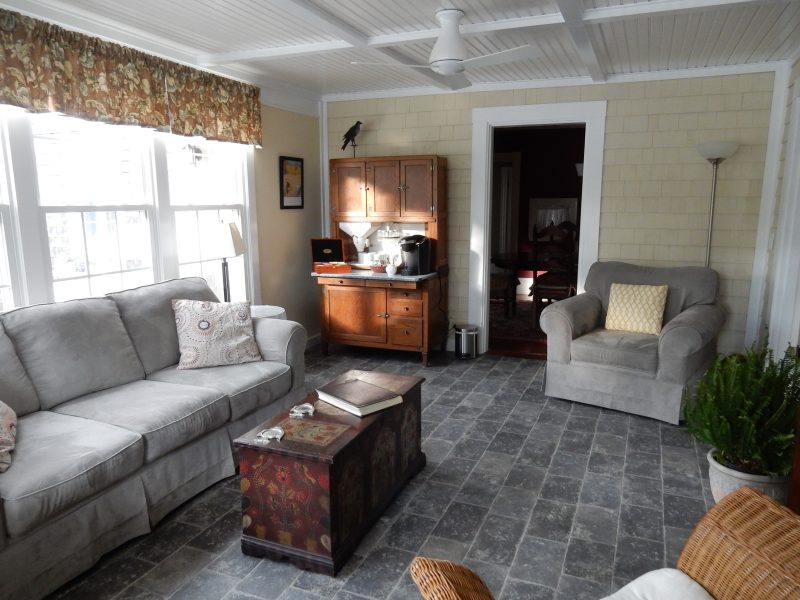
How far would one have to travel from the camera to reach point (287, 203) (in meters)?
5.51

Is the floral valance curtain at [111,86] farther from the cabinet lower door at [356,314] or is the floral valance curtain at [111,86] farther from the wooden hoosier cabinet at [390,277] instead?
the cabinet lower door at [356,314]

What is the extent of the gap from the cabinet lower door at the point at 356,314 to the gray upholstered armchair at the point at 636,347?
62.3 inches

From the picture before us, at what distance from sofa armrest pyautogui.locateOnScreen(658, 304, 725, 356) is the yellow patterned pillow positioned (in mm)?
318

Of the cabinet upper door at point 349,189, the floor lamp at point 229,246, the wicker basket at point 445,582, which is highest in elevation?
the cabinet upper door at point 349,189

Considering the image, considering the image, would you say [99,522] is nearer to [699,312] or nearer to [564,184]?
[699,312]

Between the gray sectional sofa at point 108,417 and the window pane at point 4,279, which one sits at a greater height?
the window pane at point 4,279

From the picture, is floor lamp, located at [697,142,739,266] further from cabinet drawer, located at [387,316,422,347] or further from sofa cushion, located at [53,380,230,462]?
sofa cushion, located at [53,380,230,462]

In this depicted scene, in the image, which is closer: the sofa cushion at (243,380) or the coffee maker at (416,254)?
the sofa cushion at (243,380)

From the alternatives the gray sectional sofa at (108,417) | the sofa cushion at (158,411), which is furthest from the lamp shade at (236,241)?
the sofa cushion at (158,411)

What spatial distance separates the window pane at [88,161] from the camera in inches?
132

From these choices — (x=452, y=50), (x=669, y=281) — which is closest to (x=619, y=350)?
(x=669, y=281)

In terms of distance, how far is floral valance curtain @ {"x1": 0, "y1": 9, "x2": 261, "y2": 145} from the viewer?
3.02 m

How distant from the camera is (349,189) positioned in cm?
554

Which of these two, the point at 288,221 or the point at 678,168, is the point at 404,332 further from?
the point at 678,168
